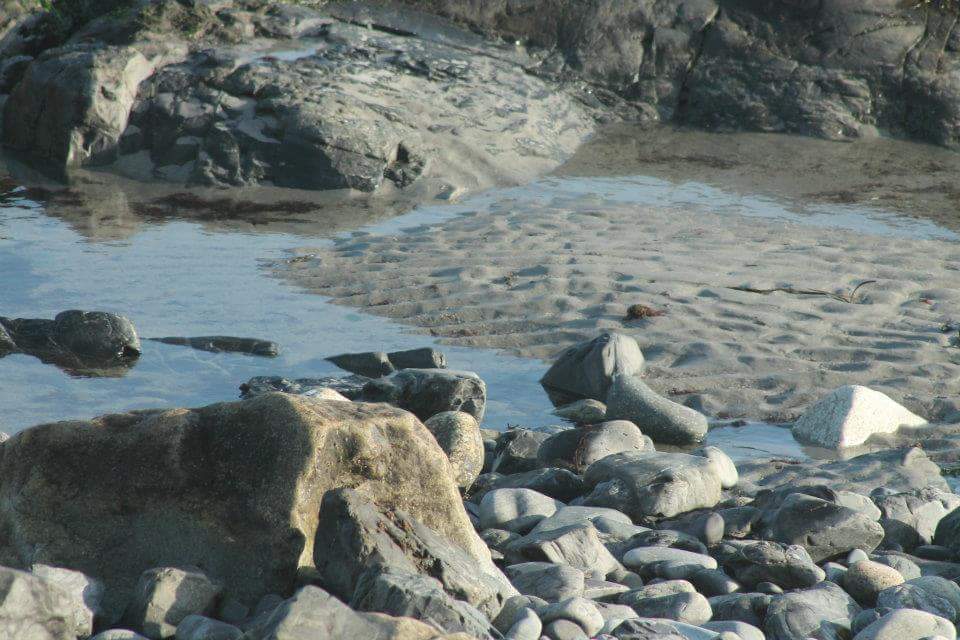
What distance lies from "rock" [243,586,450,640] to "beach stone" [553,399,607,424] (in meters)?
2.64

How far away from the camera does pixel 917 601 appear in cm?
292

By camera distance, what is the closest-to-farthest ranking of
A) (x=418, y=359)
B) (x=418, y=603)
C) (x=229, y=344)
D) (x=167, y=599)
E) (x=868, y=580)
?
(x=418, y=603)
(x=167, y=599)
(x=868, y=580)
(x=418, y=359)
(x=229, y=344)

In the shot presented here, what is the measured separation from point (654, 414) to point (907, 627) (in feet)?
6.72

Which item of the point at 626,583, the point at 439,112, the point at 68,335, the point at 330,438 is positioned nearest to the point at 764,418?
the point at 626,583

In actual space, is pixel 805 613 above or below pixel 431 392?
above

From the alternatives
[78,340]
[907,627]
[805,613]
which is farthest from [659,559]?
[78,340]

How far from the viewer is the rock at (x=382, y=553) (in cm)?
261

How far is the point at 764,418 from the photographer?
4816mm

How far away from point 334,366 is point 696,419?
174 cm

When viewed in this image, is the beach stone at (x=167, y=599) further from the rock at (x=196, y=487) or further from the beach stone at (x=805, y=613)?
the beach stone at (x=805, y=613)

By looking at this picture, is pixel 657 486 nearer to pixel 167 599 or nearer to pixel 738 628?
pixel 738 628

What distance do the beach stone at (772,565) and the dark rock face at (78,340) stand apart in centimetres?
317

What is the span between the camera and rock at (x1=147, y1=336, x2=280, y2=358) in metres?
5.43

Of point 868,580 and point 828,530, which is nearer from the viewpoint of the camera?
point 868,580
